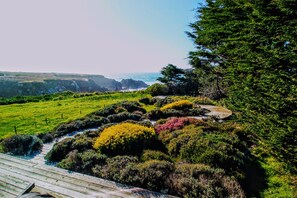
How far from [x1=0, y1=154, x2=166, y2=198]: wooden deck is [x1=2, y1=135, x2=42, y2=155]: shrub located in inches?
90.9

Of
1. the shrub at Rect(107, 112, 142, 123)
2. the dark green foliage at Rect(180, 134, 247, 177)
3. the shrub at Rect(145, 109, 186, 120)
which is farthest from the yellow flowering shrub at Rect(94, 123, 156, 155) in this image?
the shrub at Rect(145, 109, 186, 120)

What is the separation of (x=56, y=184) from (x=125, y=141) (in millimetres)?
3438

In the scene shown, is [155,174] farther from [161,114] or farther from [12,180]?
[161,114]

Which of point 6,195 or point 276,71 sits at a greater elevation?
point 276,71

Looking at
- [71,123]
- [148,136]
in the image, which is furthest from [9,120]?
[148,136]

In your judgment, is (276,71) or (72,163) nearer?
(276,71)

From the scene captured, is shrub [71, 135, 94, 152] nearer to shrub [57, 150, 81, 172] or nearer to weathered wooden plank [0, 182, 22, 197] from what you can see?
shrub [57, 150, 81, 172]

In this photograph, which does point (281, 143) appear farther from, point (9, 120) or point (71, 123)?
point (9, 120)

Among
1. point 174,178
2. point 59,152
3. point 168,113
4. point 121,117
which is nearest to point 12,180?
point 59,152

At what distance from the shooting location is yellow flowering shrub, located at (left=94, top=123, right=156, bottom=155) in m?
10.1

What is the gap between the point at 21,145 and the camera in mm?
11734

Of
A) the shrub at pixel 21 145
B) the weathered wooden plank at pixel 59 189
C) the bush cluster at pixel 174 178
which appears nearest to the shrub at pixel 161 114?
the shrub at pixel 21 145

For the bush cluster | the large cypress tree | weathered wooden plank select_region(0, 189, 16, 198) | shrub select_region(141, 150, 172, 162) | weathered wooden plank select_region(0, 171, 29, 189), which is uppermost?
the large cypress tree

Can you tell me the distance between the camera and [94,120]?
1664 cm
